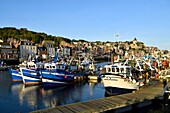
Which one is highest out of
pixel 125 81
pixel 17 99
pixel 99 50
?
pixel 99 50

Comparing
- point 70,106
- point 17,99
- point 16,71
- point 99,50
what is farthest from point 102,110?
point 99,50

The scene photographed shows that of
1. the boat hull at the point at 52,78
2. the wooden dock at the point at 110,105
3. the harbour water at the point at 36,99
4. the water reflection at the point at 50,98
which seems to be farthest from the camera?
the boat hull at the point at 52,78

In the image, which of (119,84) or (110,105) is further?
(119,84)

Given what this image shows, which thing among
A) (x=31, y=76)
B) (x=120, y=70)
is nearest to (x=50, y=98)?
(x=120, y=70)

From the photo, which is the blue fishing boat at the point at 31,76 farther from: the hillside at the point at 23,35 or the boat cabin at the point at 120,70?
the hillside at the point at 23,35

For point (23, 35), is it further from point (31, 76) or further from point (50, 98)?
point (50, 98)

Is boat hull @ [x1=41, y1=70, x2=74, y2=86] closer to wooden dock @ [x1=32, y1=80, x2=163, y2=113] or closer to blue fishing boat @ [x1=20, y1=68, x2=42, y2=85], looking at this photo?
blue fishing boat @ [x1=20, y1=68, x2=42, y2=85]

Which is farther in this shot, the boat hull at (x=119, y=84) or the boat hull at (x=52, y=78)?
the boat hull at (x=52, y=78)

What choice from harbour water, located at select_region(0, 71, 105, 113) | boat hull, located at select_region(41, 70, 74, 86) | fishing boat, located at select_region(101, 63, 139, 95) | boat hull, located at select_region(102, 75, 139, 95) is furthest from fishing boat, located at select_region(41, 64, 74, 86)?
boat hull, located at select_region(102, 75, 139, 95)

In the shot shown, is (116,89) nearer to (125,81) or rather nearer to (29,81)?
(125,81)

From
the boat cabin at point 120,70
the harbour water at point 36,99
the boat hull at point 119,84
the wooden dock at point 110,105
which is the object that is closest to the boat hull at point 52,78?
the harbour water at point 36,99

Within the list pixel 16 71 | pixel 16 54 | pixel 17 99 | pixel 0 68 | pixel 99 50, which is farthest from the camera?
pixel 99 50

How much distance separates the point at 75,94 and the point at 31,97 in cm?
597

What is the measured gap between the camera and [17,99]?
27.3m
